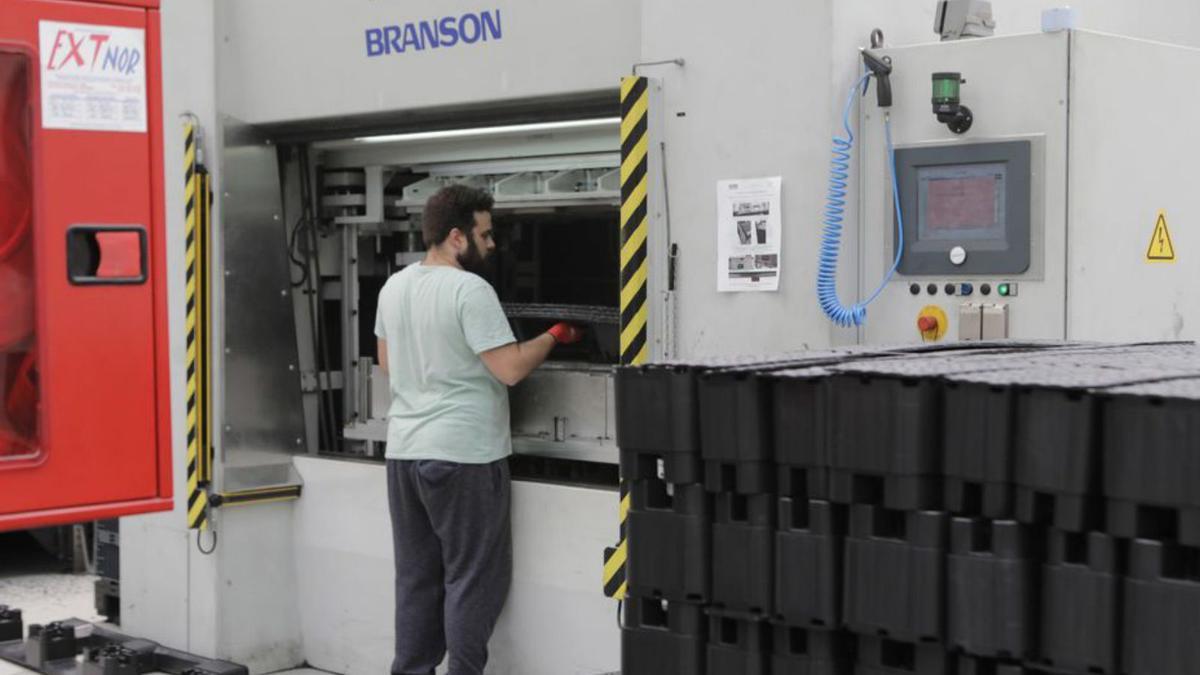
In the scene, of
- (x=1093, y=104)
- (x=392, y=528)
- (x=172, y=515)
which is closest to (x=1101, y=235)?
(x=1093, y=104)

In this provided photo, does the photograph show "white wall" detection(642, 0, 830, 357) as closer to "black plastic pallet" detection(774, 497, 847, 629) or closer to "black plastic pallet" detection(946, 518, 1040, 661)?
"black plastic pallet" detection(774, 497, 847, 629)

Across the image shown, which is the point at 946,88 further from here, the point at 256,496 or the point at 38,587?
the point at 38,587

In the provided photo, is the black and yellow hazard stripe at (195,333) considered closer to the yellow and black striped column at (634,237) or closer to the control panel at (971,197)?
the yellow and black striped column at (634,237)

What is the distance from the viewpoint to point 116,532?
6465mm

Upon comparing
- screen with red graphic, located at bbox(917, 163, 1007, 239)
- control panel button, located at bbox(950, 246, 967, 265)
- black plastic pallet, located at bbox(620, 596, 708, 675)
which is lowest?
black plastic pallet, located at bbox(620, 596, 708, 675)

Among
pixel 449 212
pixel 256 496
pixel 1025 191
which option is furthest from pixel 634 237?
pixel 256 496

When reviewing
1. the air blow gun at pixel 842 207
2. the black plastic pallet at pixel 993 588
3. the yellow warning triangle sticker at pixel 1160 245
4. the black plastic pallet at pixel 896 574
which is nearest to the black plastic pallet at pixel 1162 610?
the black plastic pallet at pixel 993 588

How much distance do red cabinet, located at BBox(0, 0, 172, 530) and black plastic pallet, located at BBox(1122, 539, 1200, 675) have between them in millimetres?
1813

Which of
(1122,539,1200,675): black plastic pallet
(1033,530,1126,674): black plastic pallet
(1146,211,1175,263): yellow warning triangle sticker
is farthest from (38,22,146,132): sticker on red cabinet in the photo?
(1146,211,1175,263): yellow warning triangle sticker

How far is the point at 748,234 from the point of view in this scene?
13.9 ft

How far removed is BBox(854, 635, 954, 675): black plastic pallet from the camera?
2.18 m

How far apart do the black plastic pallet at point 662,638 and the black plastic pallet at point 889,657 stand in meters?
0.26

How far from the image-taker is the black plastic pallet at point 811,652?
2260mm

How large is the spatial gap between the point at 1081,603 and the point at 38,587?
673cm
